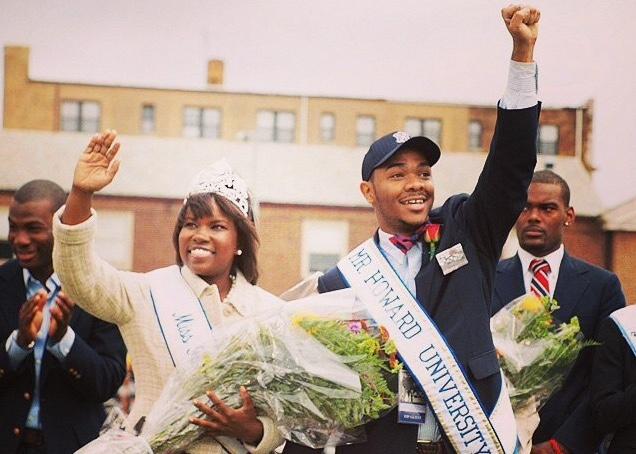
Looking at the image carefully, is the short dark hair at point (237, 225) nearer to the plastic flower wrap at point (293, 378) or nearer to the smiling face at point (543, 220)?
the plastic flower wrap at point (293, 378)

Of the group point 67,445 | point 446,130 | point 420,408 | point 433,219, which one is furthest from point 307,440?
point 446,130

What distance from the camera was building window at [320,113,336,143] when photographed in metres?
5.73

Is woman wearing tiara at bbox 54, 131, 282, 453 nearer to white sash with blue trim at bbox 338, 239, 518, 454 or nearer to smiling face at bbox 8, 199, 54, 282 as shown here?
white sash with blue trim at bbox 338, 239, 518, 454

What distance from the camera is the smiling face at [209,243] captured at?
3121 mm

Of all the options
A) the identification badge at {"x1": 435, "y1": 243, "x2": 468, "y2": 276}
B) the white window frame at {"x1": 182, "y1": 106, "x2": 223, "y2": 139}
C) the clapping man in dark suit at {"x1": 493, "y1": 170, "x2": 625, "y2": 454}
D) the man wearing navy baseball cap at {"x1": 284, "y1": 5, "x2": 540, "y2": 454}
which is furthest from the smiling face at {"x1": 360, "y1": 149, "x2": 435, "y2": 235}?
the white window frame at {"x1": 182, "y1": 106, "x2": 223, "y2": 139}

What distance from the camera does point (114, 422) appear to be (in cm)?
285

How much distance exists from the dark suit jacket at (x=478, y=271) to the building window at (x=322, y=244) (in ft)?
9.01

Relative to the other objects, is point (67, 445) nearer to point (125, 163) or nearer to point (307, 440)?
point (307, 440)

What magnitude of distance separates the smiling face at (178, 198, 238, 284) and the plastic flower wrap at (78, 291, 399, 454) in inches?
13.8

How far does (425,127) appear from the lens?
5.64 m

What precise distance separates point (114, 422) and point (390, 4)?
10.6 ft

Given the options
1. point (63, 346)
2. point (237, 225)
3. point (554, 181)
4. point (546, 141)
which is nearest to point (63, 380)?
point (63, 346)

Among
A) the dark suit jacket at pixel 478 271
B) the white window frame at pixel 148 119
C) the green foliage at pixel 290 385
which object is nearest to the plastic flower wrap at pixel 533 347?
the dark suit jacket at pixel 478 271

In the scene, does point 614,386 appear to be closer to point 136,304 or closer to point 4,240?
point 136,304
